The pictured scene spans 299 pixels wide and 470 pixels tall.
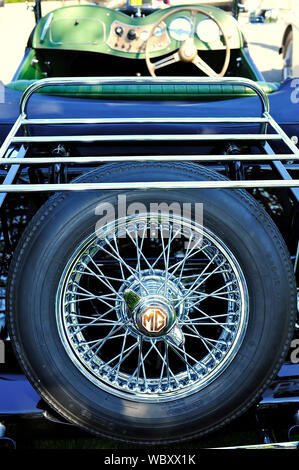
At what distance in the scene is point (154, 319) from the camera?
4.66ft

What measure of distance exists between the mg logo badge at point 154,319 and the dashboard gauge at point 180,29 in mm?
3251

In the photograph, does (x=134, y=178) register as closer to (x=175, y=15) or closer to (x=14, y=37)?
(x=175, y=15)

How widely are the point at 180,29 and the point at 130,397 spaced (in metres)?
3.47

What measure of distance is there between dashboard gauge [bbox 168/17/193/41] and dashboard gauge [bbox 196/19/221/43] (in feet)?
0.28

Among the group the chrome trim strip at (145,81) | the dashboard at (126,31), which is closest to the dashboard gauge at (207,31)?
the dashboard at (126,31)

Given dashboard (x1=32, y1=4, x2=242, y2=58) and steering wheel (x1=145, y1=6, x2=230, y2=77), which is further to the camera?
dashboard (x1=32, y1=4, x2=242, y2=58)

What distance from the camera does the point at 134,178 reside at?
1420 millimetres

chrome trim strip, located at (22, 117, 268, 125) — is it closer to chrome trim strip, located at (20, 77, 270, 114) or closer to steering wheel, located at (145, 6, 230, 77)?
chrome trim strip, located at (20, 77, 270, 114)

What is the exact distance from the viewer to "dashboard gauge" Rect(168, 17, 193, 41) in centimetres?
394

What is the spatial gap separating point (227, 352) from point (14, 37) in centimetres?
456

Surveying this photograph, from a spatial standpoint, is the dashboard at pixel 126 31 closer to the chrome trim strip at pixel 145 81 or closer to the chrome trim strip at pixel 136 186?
the chrome trim strip at pixel 145 81

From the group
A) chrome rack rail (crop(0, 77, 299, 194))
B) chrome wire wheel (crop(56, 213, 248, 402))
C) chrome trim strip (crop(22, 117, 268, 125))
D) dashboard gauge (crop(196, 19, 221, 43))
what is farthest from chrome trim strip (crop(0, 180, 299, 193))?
dashboard gauge (crop(196, 19, 221, 43))

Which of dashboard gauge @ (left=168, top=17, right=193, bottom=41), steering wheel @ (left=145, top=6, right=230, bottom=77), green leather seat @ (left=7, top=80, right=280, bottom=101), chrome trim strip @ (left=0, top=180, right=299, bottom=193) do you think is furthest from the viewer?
dashboard gauge @ (left=168, top=17, right=193, bottom=41)

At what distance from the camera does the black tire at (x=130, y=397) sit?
1395mm
